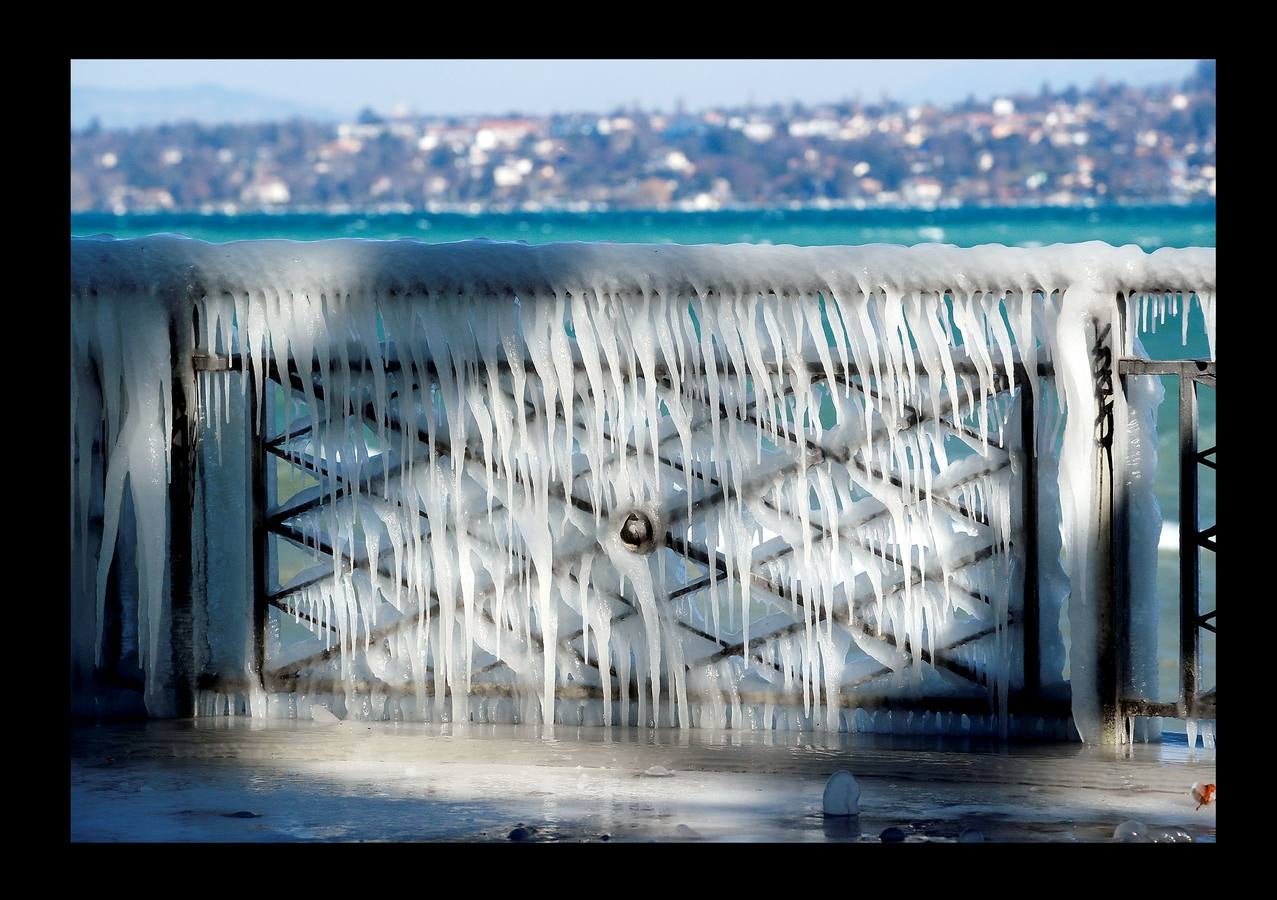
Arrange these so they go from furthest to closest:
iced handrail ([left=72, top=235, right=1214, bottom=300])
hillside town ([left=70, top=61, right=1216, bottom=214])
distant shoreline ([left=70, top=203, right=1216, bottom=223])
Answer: hillside town ([left=70, top=61, right=1216, bottom=214]) < distant shoreline ([left=70, top=203, right=1216, bottom=223]) < iced handrail ([left=72, top=235, right=1214, bottom=300])

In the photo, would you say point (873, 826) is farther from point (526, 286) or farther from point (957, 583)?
point (526, 286)

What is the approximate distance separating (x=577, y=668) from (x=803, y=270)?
1.59m

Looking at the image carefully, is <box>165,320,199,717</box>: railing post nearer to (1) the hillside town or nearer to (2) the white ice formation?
(2) the white ice formation

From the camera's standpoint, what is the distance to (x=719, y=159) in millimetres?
53969

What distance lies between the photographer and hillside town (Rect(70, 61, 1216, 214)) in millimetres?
53156

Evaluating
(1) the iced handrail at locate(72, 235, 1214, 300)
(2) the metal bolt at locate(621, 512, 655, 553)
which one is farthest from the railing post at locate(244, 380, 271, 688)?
(2) the metal bolt at locate(621, 512, 655, 553)

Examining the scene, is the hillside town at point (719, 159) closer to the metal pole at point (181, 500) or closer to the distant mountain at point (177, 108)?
the distant mountain at point (177, 108)

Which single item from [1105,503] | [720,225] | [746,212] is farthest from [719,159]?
[1105,503]

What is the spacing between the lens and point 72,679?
204 inches

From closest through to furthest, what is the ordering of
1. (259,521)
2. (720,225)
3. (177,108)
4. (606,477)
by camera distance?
(606,477) < (259,521) < (720,225) < (177,108)

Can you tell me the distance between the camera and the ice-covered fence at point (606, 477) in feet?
15.6

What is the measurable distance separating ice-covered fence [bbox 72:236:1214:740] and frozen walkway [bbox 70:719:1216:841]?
0.20 metres

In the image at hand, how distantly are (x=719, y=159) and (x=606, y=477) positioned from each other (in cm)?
5017

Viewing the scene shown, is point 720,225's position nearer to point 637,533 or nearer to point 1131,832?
point 637,533
